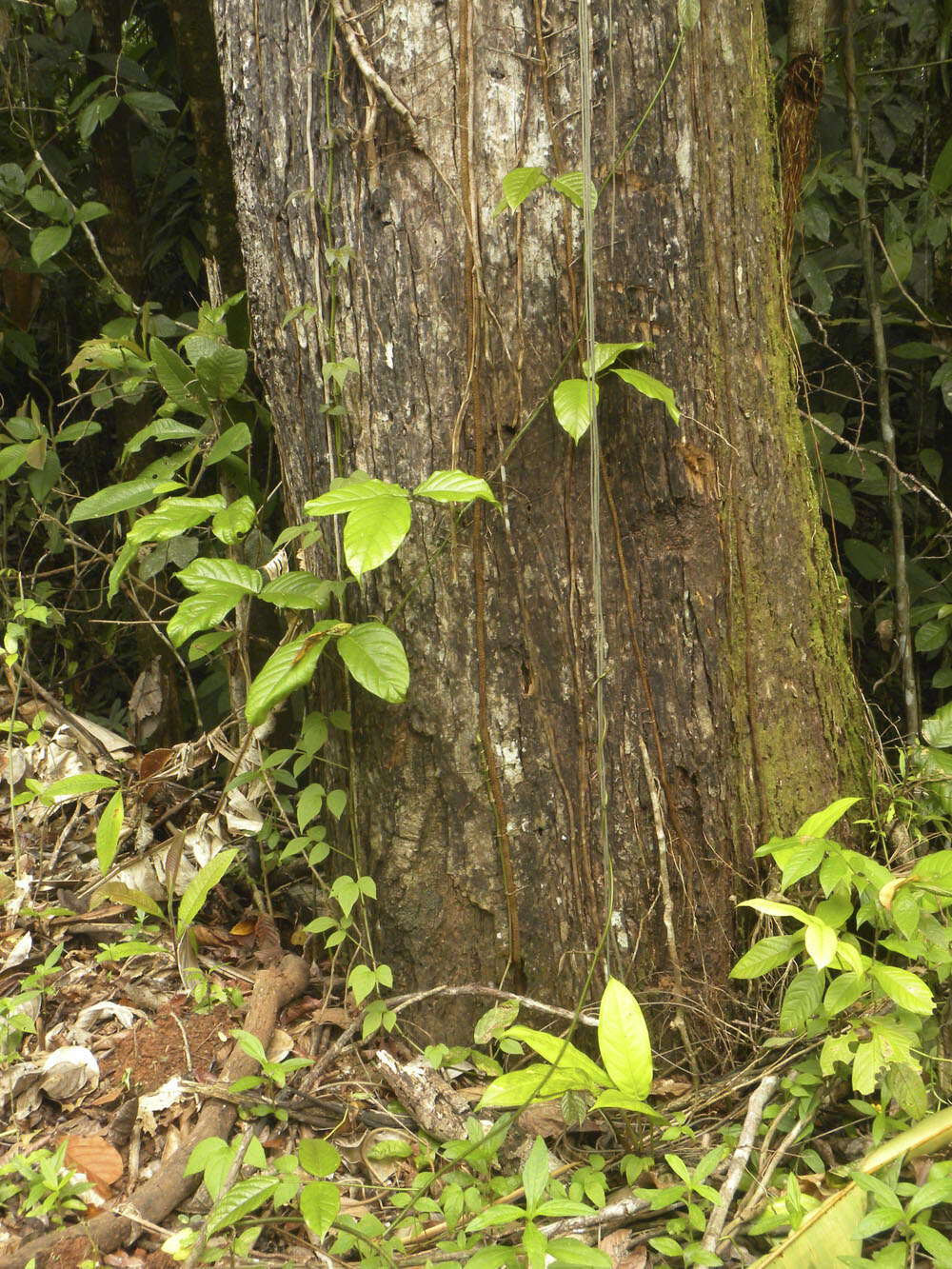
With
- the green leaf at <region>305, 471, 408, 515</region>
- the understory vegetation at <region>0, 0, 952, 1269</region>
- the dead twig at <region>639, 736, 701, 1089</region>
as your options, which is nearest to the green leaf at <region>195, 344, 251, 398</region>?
the understory vegetation at <region>0, 0, 952, 1269</region>

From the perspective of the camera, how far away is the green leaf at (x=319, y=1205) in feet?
4.22

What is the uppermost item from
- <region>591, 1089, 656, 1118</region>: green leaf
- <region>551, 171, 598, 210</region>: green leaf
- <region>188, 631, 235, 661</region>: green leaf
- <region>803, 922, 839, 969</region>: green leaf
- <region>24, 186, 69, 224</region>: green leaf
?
<region>24, 186, 69, 224</region>: green leaf

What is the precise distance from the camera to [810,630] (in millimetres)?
1823

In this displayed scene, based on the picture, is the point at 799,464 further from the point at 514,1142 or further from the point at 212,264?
the point at 212,264

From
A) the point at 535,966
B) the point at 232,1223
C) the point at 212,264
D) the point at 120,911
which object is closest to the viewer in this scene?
the point at 232,1223

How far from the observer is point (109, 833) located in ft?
6.21

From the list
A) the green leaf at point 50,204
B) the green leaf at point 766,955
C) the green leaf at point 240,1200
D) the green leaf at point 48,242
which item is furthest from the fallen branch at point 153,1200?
the green leaf at point 50,204

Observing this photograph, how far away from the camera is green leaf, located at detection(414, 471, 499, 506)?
4.83 feet

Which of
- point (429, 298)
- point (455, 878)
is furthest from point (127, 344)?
point (455, 878)

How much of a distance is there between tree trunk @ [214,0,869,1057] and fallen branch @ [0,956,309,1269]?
0.31 m

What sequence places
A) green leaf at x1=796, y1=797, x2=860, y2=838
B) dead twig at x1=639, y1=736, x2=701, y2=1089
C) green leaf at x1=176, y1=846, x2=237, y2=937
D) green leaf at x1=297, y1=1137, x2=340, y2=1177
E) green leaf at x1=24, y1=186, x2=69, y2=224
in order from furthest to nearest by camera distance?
green leaf at x1=24, y1=186, x2=69, y2=224 → green leaf at x1=176, y1=846, x2=237, y2=937 → dead twig at x1=639, y1=736, x2=701, y2=1089 → green leaf at x1=796, y1=797, x2=860, y2=838 → green leaf at x1=297, y1=1137, x2=340, y2=1177

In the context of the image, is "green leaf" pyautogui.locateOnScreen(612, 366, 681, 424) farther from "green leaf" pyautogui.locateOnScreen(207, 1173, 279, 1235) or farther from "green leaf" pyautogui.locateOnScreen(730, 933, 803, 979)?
"green leaf" pyautogui.locateOnScreen(207, 1173, 279, 1235)

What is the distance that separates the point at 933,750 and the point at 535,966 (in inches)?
33.4

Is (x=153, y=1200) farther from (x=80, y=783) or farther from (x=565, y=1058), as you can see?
(x=80, y=783)
